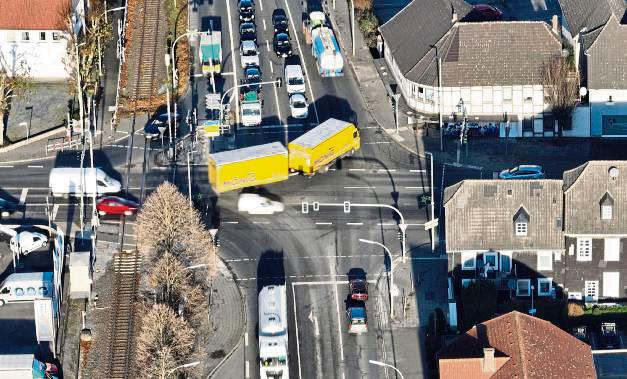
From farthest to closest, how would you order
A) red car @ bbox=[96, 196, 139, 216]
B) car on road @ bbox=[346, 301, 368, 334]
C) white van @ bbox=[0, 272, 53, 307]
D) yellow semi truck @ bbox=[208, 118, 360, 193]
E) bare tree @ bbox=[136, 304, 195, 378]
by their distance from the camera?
yellow semi truck @ bbox=[208, 118, 360, 193] → red car @ bbox=[96, 196, 139, 216] → white van @ bbox=[0, 272, 53, 307] → car on road @ bbox=[346, 301, 368, 334] → bare tree @ bbox=[136, 304, 195, 378]

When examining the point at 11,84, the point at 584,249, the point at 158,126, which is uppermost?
the point at 11,84

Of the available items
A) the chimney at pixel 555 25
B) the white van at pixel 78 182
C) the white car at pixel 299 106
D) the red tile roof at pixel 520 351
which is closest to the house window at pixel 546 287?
the red tile roof at pixel 520 351

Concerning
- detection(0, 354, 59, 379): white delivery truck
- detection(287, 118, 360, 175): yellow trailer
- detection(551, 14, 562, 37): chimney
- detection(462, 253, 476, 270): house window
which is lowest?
detection(0, 354, 59, 379): white delivery truck

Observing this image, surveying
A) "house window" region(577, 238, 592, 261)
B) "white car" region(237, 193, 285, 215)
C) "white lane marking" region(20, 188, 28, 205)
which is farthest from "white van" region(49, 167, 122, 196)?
"house window" region(577, 238, 592, 261)

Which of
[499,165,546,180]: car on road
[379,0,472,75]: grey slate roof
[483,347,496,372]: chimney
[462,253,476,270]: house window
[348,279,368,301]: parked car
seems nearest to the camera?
[483,347,496,372]: chimney

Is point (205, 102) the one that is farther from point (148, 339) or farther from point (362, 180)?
point (148, 339)

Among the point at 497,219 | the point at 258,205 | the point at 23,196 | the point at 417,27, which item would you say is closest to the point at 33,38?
the point at 23,196

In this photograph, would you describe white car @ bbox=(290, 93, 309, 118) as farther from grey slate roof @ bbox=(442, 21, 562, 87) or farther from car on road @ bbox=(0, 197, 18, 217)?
car on road @ bbox=(0, 197, 18, 217)

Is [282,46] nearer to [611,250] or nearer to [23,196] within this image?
[23,196]
